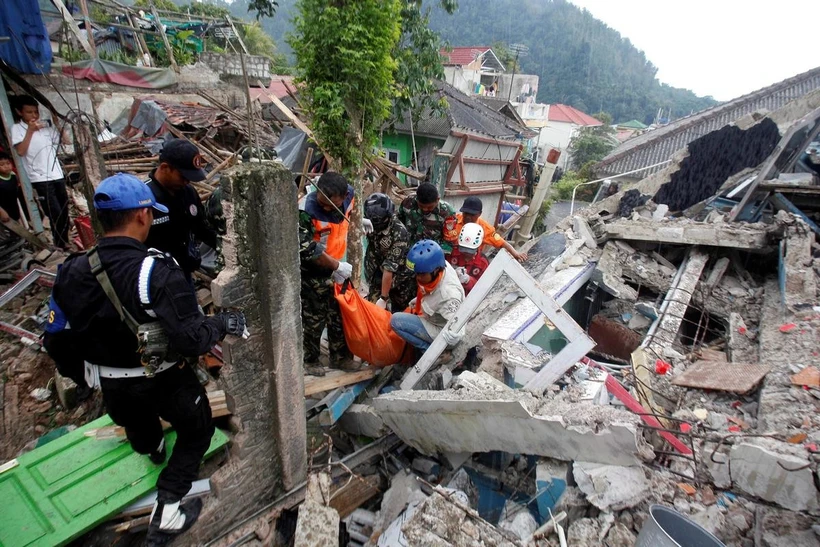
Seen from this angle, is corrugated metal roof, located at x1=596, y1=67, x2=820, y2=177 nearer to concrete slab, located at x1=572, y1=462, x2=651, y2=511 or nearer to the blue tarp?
concrete slab, located at x1=572, y1=462, x2=651, y2=511

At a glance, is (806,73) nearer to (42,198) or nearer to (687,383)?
(687,383)

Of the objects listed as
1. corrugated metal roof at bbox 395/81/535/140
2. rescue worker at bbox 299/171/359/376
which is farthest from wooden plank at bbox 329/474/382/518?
corrugated metal roof at bbox 395/81/535/140

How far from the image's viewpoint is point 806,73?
15.9 m

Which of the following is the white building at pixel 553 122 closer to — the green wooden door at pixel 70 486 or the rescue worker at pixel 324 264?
the rescue worker at pixel 324 264

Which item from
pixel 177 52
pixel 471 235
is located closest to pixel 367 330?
pixel 471 235

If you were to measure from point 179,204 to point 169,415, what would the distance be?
1.73 meters

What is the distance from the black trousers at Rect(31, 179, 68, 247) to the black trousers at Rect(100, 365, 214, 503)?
4.28 m

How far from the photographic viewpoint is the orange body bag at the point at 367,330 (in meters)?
3.66

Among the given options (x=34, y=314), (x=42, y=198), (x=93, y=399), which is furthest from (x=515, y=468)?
(x=42, y=198)

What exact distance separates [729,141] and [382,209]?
7.88m

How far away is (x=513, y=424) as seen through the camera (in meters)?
2.67

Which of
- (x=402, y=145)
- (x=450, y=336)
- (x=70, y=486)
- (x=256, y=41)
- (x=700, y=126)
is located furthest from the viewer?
(x=256, y=41)

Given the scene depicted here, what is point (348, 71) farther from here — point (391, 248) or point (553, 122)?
point (553, 122)

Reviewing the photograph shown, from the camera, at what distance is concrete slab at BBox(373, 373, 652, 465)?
239 cm
